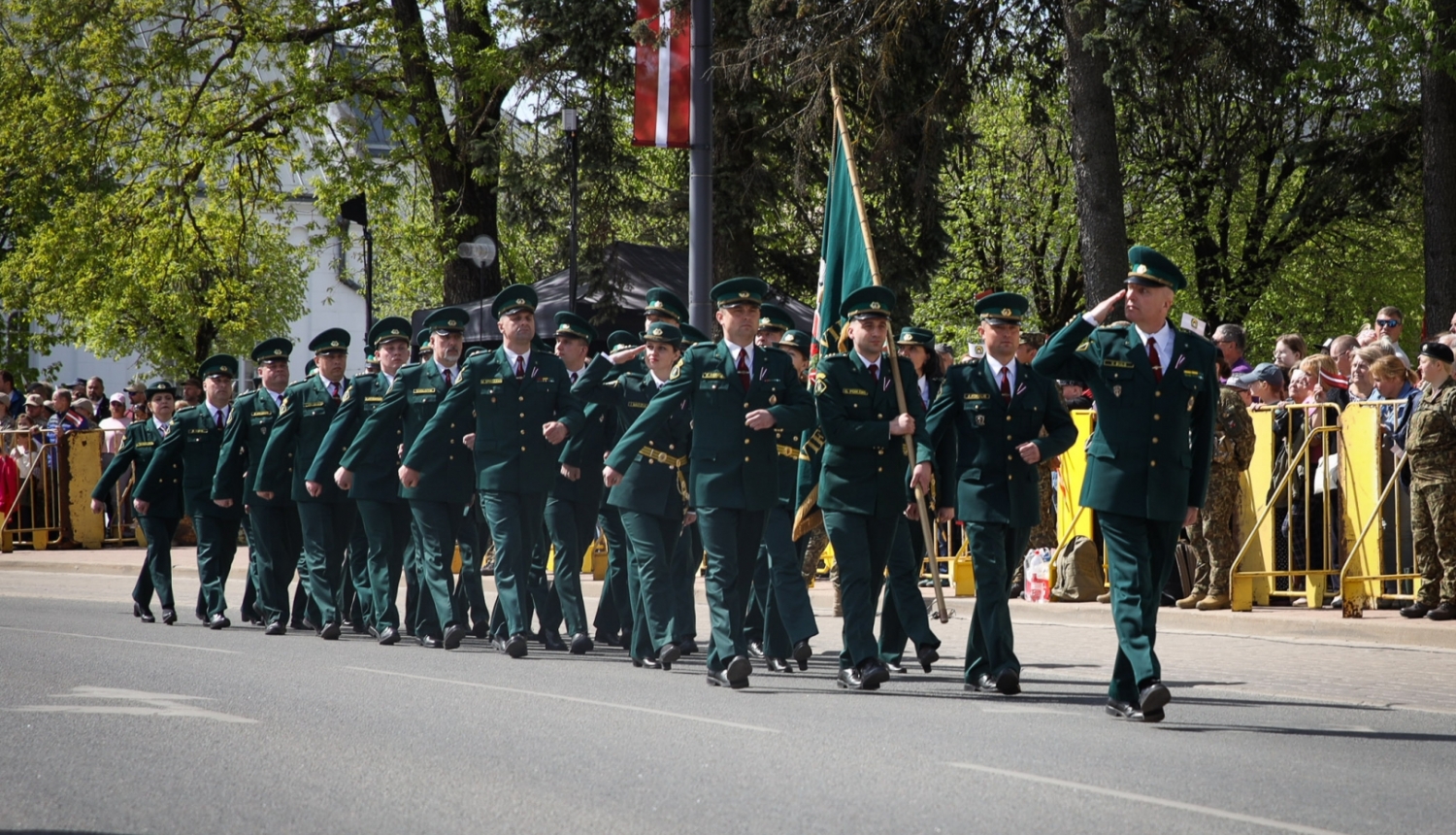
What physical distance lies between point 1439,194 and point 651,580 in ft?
46.4

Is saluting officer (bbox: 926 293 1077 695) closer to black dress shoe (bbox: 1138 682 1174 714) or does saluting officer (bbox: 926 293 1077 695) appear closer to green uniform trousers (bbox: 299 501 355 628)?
black dress shoe (bbox: 1138 682 1174 714)

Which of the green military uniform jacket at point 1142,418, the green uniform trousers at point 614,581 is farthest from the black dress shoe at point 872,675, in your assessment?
the green uniform trousers at point 614,581

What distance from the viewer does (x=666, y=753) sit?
7.52 meters

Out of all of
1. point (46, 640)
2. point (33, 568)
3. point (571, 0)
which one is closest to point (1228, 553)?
point (46, 640)

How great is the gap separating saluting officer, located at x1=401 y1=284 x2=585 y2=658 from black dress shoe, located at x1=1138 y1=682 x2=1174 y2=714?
4446mm

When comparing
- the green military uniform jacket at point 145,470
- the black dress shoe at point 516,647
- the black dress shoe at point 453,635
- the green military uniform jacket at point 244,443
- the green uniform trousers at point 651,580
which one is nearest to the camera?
the green uniform trousers at point 651,580

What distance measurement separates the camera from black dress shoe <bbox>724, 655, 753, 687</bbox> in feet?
31.5

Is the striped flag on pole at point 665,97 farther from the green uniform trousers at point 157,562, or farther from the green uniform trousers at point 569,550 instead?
the green uniform trousers at point 157,562

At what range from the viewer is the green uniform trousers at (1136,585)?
27.5 feet

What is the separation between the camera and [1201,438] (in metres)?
8.60

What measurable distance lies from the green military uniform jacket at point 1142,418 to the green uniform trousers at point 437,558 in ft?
16.2

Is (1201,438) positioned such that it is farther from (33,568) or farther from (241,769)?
(33,568)

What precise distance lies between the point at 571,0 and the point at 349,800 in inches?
640

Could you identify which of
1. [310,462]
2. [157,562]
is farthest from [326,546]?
[157,562]
